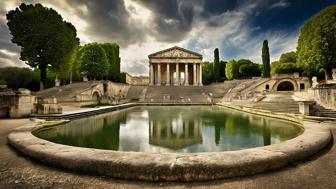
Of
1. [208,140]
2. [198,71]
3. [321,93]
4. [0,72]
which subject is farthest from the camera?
[198,71]

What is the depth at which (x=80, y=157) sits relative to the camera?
3215 millimetres

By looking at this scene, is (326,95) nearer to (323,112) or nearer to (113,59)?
(323,112)

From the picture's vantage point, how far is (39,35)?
24.9 m

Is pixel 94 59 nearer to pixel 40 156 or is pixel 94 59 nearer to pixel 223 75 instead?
pixel 40 156

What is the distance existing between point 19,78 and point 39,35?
45.5 feet

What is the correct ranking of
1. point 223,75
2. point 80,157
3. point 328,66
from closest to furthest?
point 80,157 → point 328,66 → point 223,75

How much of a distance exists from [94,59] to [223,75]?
1761 inches

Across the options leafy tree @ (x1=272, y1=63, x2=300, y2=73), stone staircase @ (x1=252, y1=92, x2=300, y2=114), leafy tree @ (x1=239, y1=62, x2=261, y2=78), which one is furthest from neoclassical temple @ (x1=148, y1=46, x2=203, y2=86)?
stone staircase @ (x1=252, y1=92, x2=300, y2=114)

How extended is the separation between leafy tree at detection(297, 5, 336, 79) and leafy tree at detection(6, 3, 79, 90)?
1331 inches

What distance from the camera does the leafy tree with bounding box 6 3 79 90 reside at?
81.0ft

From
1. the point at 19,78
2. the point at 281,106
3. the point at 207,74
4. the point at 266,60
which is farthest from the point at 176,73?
the point at 281,106

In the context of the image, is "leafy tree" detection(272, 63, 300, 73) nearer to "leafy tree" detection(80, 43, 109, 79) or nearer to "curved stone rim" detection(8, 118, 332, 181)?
"leafy tree" detection(80, 43, 109, 79)

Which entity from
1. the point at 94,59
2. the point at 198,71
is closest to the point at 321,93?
the point at 94,59

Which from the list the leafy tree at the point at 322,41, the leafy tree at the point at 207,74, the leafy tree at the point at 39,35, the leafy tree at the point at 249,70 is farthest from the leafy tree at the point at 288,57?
the leafy tree at the point at 39,35
